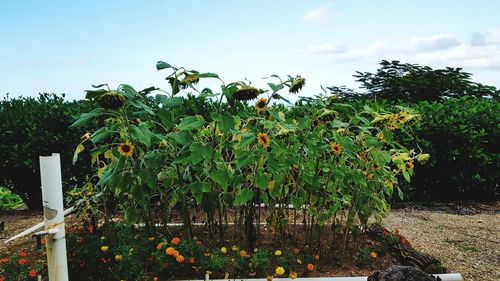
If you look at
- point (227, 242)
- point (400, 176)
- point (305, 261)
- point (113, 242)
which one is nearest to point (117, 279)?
point (113, 242)

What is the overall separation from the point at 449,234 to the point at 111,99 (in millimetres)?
3785

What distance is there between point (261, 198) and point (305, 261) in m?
0.52

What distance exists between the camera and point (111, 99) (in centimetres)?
282

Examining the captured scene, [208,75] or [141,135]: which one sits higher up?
[208,75]

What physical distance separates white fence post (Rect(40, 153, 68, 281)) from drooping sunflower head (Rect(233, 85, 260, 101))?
1.02 meters

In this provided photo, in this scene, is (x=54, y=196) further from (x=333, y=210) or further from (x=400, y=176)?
(x=400, y=176)

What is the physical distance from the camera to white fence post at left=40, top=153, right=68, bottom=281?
2.51 meters

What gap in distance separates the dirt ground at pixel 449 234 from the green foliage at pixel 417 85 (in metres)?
6.21

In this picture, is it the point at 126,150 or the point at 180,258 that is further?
the point at 180,258

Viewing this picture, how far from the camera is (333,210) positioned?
139 inches

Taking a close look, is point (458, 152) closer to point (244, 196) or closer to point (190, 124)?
point (244, 196)

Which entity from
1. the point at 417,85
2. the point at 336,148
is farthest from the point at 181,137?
the point at 417,85

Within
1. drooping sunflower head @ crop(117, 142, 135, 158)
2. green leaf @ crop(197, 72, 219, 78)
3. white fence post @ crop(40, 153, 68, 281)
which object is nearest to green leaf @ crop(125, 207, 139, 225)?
drooping sunflower head @ crop(117, 142, 135, 158)

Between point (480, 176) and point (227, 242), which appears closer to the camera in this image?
point (227, 242)
